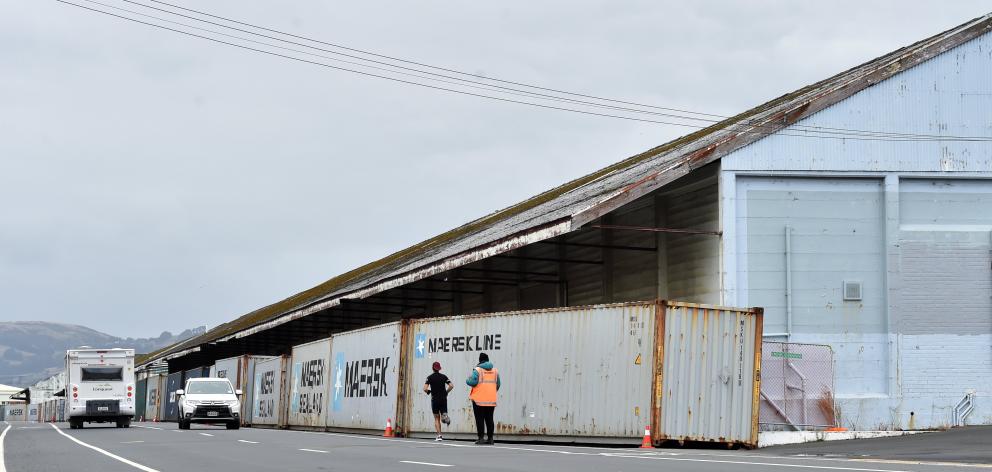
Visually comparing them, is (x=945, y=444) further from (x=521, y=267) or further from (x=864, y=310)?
(x=521, y=267)

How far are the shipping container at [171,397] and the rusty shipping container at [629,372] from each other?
45.9m

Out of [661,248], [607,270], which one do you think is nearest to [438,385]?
[661,248]

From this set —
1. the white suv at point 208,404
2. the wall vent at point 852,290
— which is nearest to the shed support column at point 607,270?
the wall vent at point 852,290

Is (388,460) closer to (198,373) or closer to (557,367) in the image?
(557,367)

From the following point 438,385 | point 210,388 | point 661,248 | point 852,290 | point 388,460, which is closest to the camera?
point 388,460

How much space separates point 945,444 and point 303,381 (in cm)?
2499

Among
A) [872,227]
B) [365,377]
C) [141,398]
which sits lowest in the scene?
[141,398]

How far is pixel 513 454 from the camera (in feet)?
60.4

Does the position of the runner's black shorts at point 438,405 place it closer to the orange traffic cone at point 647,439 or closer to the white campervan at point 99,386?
the orange traffic cone at point 647,439

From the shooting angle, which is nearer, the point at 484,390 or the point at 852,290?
the point at 484,390

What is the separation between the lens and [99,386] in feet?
153

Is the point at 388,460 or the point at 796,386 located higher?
the point at 796,386

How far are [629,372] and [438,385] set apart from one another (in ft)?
16.4

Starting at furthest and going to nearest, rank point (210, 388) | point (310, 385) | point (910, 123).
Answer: point (210, 388), point (310, 385), point (910, 123)
